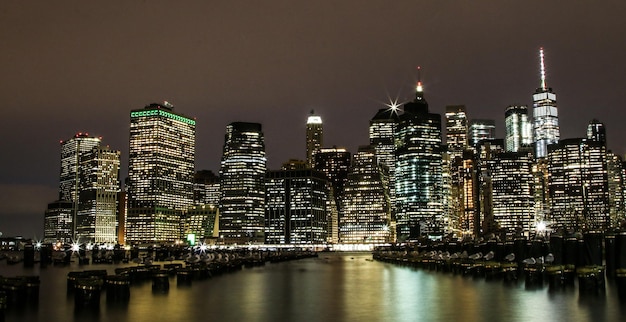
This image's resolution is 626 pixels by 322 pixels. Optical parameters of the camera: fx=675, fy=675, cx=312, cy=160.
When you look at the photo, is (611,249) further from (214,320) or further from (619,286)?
(214,320)

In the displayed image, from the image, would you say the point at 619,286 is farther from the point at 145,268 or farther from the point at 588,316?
the point at 145,268

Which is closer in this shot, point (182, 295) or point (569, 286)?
point (182, 295)

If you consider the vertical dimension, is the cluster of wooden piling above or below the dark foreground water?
above

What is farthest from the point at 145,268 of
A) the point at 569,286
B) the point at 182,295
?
the point at 569,286

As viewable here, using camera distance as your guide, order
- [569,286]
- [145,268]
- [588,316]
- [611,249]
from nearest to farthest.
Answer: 1. [588,316]
2. [569,286]
3. [611,249]
4. [145,268]

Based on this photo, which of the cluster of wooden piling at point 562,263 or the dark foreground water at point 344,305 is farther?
the cluster of wooden piling at point 562,263

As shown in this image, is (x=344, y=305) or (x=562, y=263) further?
(x=562, y=263)

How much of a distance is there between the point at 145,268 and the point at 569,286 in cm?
6527

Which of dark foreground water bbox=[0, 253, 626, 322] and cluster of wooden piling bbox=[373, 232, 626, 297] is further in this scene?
cluster of wooden piling bbox=[373, 232, 626, 297]

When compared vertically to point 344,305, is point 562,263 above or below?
above

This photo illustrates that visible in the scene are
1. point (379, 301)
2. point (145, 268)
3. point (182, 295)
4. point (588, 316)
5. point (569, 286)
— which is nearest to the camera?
point (588, 316)

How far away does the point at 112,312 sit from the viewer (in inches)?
2422

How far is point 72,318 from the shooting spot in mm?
59312

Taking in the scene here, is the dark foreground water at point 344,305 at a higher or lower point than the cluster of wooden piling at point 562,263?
lower
